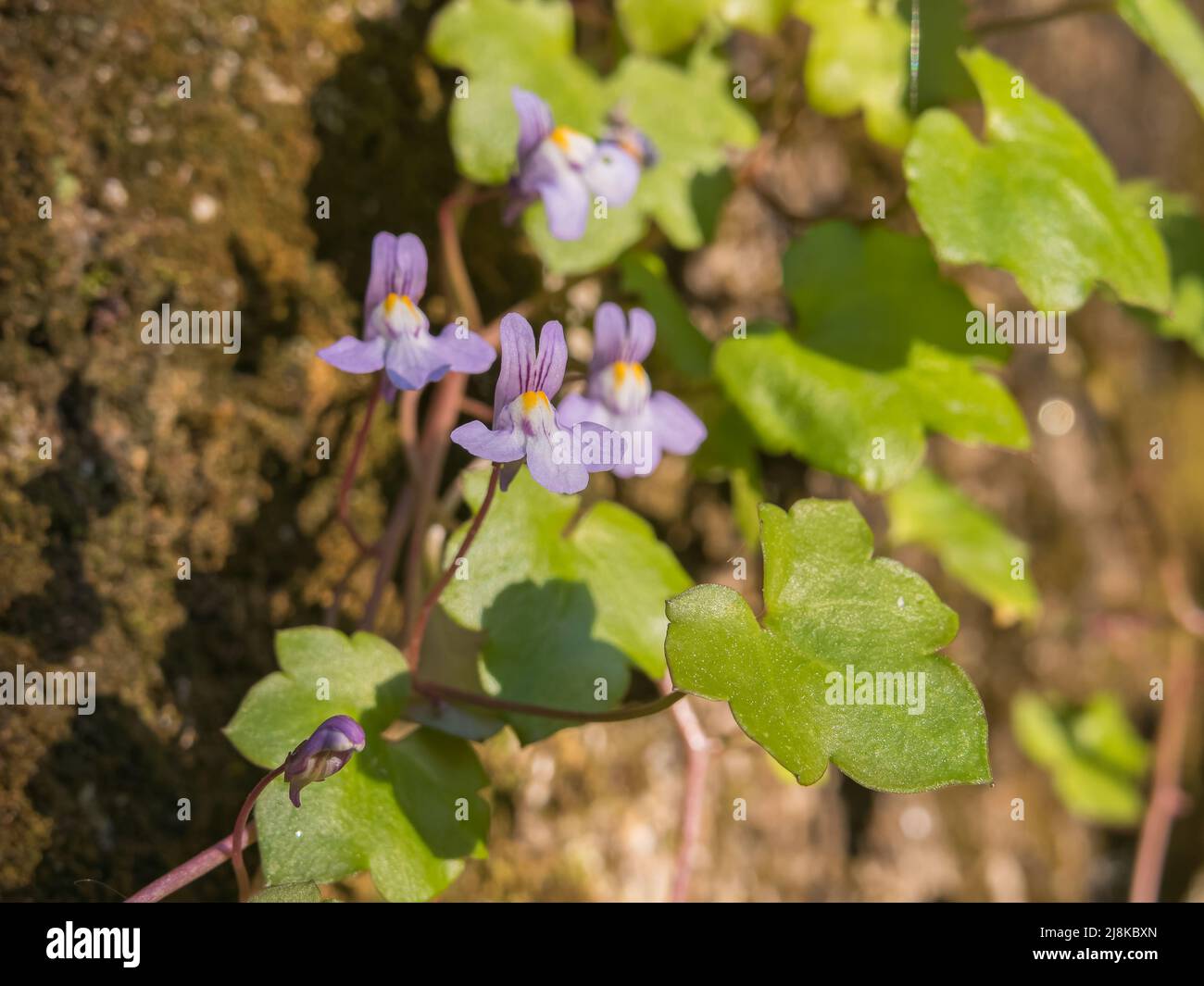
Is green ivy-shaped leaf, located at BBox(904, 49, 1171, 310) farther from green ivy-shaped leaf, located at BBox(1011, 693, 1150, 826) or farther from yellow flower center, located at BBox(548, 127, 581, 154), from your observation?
green ivy-shaped leaf, located at BBox(1011, 693, 1150, 826)

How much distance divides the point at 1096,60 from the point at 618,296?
1.66 m

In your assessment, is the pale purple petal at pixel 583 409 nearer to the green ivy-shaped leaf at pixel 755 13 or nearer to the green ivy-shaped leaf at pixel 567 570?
the green ivy-shaped leaf at pixel 567 570

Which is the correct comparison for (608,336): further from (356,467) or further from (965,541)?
(965,541)

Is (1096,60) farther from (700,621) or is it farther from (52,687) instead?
(52,687)

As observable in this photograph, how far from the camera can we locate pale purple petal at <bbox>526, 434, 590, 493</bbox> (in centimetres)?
85

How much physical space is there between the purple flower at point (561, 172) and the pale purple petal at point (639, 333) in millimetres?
116

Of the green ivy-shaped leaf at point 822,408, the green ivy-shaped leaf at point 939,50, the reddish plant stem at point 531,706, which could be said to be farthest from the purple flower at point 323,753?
the green ivy-shaped leaf at point 939,50

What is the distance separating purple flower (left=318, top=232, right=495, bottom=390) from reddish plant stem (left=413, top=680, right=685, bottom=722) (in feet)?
0.97

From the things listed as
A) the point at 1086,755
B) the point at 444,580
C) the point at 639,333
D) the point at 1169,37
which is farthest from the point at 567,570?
the point at 1086,755

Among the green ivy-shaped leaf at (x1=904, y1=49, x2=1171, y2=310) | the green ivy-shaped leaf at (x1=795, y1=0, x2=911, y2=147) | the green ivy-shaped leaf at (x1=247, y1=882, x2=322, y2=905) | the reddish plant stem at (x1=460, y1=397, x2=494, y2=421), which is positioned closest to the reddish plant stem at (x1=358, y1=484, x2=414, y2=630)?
the reddish plant stem at (x1=460, y1=397, x2=494, y2=421)

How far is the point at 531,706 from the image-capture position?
1.01 meters

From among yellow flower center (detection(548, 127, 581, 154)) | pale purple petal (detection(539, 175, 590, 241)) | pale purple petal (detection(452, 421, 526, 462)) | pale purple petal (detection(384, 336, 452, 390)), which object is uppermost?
yellow flower center (detection(548, 127, 581, 154))

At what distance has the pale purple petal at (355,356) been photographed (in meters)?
0.99

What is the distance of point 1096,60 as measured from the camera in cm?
252
